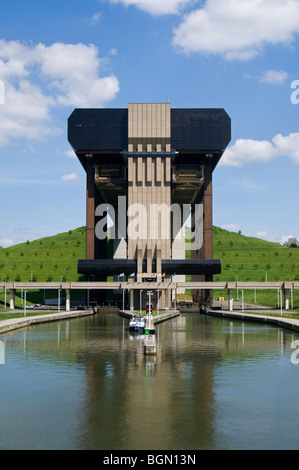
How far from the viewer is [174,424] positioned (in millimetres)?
29125

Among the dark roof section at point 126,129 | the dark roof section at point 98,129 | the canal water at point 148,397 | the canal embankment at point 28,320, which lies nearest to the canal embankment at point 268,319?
the canal water at point 148,397

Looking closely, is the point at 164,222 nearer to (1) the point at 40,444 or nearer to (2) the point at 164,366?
(2) the point at 164,366

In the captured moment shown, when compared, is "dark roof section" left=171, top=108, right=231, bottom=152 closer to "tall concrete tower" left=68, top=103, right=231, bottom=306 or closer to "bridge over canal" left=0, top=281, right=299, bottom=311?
"tall concrete tower" left=68, top=103, right=231, bottom=306

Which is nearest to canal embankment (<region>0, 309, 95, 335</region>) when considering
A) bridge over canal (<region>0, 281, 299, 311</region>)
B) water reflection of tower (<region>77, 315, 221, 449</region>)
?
bridge over canal (<region>0, 281, 299, 311</region>)

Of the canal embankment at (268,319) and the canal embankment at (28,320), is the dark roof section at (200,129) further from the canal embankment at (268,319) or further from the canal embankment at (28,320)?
the canal embankment at (28,320)

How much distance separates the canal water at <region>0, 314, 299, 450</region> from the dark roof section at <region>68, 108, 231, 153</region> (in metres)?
109

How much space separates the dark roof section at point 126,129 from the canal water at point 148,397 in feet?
359

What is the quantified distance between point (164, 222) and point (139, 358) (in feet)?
379

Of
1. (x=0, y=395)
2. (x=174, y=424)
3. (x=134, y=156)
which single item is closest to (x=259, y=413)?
(x=174, y=424)

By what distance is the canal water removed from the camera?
26.7 m

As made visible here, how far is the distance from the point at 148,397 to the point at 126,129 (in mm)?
139728

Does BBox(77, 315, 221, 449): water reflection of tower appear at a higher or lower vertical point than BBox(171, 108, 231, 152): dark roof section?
lower

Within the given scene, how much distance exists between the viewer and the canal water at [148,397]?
2673cm

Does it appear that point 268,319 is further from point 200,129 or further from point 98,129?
point 98,129
